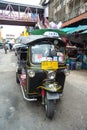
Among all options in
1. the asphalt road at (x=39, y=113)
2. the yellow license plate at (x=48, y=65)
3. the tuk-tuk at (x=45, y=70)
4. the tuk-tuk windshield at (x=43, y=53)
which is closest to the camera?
the asphalt road at (x=39, y=113)

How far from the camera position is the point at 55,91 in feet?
12.3

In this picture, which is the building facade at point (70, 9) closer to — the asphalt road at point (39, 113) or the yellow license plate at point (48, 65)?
the asphalt road at point (39, 113)

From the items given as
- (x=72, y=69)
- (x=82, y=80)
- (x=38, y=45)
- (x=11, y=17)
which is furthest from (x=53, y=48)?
(x=11, y=17)

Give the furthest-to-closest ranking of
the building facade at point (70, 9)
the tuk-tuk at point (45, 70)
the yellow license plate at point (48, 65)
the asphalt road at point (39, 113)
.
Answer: the building facade at point (70, 9)
the yellow license plate at point (48, 65)
the tuk-tuk at point (45, 70)
the asphalt road at point (39, 113)

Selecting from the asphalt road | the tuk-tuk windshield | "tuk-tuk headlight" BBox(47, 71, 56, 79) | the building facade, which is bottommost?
the asphalt road

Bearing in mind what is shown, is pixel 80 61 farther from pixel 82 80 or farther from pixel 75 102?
pixel 75 102

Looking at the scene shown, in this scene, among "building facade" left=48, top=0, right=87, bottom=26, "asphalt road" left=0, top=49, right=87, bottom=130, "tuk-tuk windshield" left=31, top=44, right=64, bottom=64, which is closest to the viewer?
"asphalt road" left=0, top=49, right=87, bottom=130

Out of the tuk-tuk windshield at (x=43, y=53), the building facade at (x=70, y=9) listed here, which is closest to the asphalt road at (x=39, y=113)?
the tuk-tuk windshield at (x=43, y=53)

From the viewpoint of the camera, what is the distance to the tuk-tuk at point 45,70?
3.79 meters

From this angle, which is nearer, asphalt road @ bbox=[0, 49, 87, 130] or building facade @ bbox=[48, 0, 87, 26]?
asphalt road @ bbox=[0, 49, 87, 130]

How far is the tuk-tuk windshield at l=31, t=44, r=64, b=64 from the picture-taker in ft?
13.3

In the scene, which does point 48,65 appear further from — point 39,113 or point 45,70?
point 39,113

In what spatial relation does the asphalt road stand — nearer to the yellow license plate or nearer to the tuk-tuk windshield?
the yellow license plate

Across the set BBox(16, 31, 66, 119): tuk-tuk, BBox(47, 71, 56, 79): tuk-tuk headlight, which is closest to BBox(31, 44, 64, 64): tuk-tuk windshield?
BBox(16, 31, 66, 119): tuk-tuk
